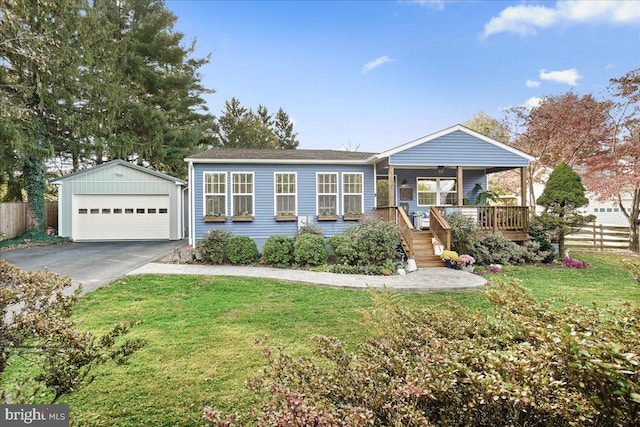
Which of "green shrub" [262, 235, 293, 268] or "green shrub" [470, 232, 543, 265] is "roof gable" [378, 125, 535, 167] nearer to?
"green shrub" [470, 232, 543, 265]

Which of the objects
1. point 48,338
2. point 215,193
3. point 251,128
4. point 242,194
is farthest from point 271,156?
point 251,128

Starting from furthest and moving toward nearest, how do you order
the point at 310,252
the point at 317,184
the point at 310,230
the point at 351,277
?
the point at 317,184
the point at 310,230
the point at 310,252
the point at 351,277

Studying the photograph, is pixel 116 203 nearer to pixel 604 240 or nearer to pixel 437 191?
pixel 437 191

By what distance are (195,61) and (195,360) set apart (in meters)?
24.7

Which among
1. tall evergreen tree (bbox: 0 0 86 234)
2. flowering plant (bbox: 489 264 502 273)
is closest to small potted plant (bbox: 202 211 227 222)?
tall evergreen tree (bbox: 0 0 86 234)

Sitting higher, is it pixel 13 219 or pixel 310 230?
pixel 13 219

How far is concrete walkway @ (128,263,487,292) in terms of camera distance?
6676mm

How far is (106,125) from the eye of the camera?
650 inches

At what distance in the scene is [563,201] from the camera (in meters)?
9.58

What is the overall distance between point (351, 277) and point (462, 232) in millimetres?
4032

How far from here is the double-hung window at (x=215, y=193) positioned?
10.5 metres

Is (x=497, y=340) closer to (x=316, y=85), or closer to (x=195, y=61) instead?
(x=316, y=85)

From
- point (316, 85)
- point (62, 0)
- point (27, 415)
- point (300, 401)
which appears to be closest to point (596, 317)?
point (300, 401)

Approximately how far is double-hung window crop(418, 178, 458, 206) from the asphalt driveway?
10265 millimetres
